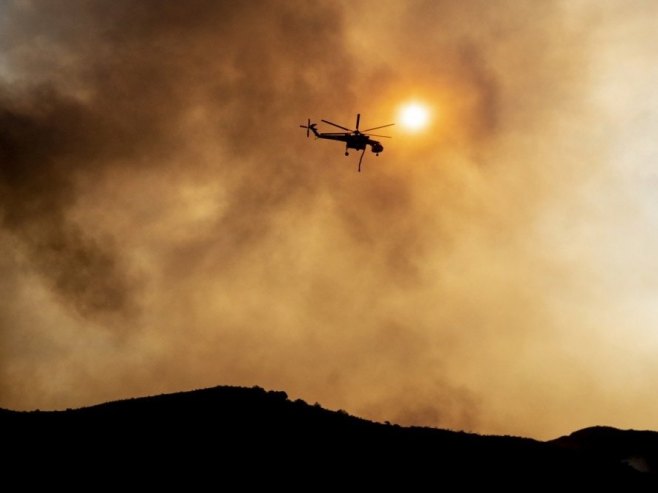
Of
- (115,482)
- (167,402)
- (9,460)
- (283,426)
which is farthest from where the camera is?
(167,402)

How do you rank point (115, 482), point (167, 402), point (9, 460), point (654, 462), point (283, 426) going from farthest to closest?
point (654, 462)
point (167, 402)
point (283, 426)
point (9, 460)
point (115, 482)

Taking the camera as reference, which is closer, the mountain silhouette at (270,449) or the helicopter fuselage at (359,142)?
the mountain silhouette at (270,449)

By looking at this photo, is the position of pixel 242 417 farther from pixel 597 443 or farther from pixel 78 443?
pixel 597 443

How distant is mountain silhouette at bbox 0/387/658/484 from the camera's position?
109ft

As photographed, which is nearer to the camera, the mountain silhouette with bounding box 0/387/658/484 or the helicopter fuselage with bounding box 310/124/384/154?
the mountain silhouette with bounding box 0/387/658/484

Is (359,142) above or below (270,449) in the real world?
above

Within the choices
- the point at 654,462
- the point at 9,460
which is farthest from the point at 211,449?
the point at 654,462

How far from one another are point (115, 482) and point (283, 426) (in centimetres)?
1083

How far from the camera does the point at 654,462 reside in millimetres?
Answer: 49281

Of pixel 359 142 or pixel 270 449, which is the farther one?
pixel 359 142

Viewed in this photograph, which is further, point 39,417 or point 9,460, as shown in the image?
point 39,417

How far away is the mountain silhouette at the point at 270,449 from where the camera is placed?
33094 mm

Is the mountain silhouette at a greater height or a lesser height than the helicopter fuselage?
lesser

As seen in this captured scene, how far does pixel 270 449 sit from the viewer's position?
35031mm
